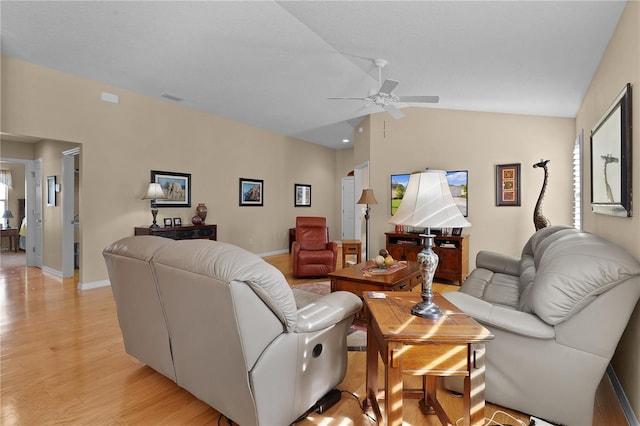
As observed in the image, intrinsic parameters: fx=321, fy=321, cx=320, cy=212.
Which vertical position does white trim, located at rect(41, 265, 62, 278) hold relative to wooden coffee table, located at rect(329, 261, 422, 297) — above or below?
below

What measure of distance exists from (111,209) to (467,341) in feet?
17.3

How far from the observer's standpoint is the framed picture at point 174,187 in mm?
5551

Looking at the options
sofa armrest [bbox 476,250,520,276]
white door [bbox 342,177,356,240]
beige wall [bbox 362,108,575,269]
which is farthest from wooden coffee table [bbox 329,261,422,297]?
white door [bbox 342,177,356,240]

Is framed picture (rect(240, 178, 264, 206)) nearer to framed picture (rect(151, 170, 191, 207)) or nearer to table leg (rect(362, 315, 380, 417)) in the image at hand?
framed picture (rect(151, 170, 191, 207))

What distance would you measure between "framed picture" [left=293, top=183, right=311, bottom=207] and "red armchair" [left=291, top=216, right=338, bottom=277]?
286 centimetres

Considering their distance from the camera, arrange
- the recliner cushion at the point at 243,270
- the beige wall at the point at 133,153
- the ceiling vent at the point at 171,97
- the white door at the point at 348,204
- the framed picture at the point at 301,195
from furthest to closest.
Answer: the white door at the point at 348,204, the framed picture at the point at 301,195, the ceiling vent at the point at 171,97, the beige wall at the point at 133,153, the recliner cushion at the point at 243,270

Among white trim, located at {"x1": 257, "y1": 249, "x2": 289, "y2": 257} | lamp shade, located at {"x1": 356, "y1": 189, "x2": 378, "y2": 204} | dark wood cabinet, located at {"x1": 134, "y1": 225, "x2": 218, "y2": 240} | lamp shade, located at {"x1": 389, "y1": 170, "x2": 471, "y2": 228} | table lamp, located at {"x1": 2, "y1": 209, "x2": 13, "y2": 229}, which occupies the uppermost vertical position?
lamp shade, located at {"x1": 356, "y1": 189, "x2": 378, "y2": 204}

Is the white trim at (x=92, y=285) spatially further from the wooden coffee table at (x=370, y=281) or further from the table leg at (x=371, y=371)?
the table leg at (x=371, y=371)

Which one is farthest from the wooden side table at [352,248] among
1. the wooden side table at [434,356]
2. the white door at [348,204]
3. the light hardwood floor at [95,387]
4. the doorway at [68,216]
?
the doorway at [68,216]

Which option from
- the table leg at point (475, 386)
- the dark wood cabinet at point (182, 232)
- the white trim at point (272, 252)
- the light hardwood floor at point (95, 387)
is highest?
the dark wood cabinet at point (182, 232)

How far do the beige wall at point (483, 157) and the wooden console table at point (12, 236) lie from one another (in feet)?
29.9

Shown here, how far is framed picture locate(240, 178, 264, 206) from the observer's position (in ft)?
23.4

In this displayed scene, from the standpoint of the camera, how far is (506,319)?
1741 mm

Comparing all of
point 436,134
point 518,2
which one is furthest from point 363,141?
point 518,2
